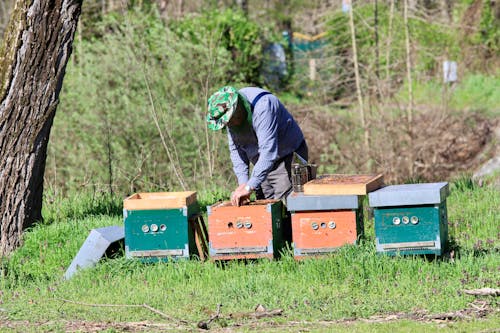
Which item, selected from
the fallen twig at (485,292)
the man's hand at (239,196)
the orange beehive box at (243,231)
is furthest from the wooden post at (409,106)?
the fallen twig at (485,292)

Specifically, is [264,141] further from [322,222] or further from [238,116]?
[322,222]

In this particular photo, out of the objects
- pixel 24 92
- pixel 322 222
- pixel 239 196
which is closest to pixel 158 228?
pixel 239 196

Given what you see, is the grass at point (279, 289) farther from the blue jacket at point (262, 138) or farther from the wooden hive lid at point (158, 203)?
the blue jacket at point (262, 138)

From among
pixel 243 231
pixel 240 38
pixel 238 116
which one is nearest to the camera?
pixel 243 231

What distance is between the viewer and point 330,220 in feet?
26.2

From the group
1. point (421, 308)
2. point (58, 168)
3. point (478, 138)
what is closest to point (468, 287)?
point (421, 308)

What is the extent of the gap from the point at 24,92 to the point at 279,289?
13.8 ft

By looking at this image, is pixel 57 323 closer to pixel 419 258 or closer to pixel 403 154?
pixel 419 258

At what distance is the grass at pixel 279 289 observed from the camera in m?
→ 6.80

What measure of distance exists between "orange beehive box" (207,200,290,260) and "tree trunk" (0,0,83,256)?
115 inches

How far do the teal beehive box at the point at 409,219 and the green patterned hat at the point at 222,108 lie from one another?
1.53 metres

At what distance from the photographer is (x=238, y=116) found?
28.0ft

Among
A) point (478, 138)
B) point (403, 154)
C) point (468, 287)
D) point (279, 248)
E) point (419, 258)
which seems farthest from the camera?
point (478, 138)

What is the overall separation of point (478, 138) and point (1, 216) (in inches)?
514
